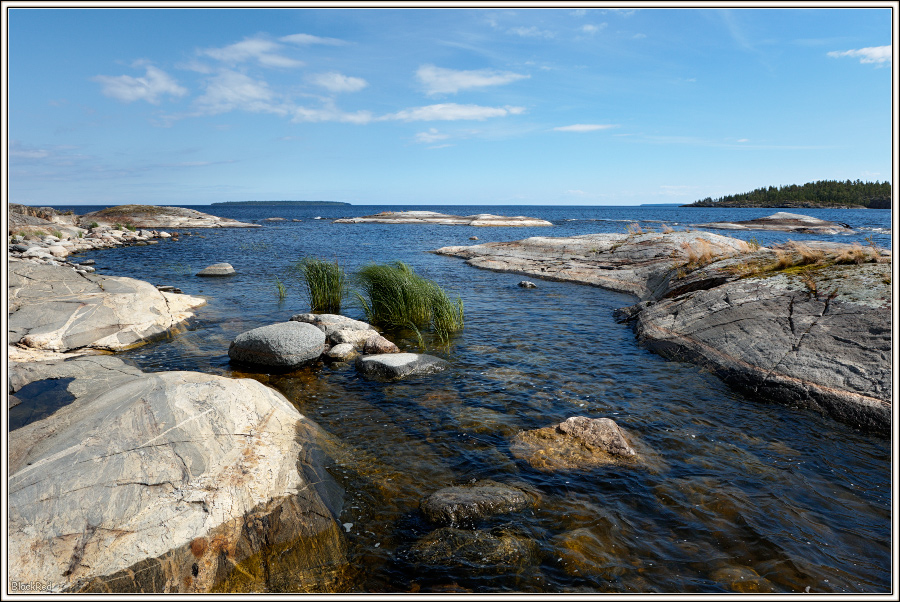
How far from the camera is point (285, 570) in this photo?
4477 millimetres

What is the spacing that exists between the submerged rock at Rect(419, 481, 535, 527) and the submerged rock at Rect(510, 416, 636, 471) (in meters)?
0.91

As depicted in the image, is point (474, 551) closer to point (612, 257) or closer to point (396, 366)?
point (396, 366)

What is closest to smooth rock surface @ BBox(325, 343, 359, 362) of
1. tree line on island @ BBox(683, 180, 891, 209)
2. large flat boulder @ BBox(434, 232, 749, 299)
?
large flat boulder @ BBox(434, 232, 749, 299)

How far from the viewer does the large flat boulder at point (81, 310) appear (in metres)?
10.5

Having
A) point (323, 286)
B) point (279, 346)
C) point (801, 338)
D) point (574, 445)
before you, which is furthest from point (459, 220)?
point (574, 445)

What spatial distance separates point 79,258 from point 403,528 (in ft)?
116

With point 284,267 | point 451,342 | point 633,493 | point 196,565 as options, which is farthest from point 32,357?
point 284,267

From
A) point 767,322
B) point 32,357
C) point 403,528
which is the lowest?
point 403,528

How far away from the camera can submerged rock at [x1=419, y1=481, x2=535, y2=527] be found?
17.2 ft

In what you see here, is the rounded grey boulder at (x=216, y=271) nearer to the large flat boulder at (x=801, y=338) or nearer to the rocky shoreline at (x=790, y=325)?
the rocky shoreline at (x=790, y=325)

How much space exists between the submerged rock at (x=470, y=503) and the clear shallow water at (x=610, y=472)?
0.16 m

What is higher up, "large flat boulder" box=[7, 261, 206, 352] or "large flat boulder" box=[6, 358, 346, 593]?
→ "large flat boulder" box=[7, 261, 206, 352]

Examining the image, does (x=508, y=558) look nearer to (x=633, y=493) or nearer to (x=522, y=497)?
(x=522, y=497)

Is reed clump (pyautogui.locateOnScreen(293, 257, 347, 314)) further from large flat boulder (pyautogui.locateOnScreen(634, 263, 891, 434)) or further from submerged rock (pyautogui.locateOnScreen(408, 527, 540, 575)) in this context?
submerged rock (pyautogui.locateOnScreen(408, 527, 540, 575))
